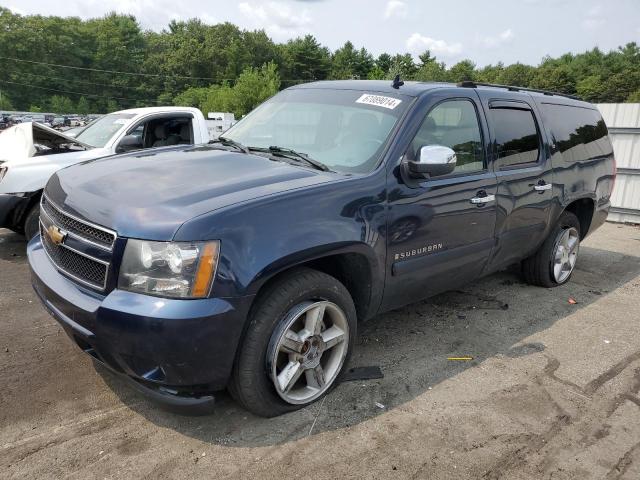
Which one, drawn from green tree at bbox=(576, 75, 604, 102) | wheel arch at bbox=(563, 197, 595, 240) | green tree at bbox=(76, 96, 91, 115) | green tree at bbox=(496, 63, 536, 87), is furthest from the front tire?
green tree at bbox=(496, 63, 536, 87)

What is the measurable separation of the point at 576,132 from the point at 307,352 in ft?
12.9

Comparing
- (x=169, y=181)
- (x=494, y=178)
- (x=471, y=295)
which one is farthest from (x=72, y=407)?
(x=471, y=295)

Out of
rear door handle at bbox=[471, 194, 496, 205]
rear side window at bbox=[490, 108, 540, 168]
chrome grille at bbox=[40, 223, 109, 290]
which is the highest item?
rear side window at bbox=[490, 108, 540, 168]

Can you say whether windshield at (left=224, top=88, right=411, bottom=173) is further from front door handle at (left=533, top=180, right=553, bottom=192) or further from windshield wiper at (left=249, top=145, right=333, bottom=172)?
front door handle at (left=533, top=180, right=553, bottom=192)

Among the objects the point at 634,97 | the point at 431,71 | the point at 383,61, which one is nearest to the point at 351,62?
the point at 383,61

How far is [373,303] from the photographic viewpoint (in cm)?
342

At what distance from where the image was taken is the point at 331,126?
147 inches

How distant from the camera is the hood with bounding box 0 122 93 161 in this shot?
6.22 meters

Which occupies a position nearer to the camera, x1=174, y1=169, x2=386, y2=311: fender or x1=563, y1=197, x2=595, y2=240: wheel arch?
x1=174, y1=169, x2=386, y2=311: fender

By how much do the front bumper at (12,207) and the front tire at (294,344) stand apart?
4.24 meters

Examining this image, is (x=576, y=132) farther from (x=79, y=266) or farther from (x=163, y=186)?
(x=79, y=266)

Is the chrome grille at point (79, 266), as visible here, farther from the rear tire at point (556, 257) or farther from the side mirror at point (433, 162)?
the rear tire at point (556, 257)

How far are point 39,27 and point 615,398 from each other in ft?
362

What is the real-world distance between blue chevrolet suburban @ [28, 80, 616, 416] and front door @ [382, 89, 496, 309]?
0.01m
